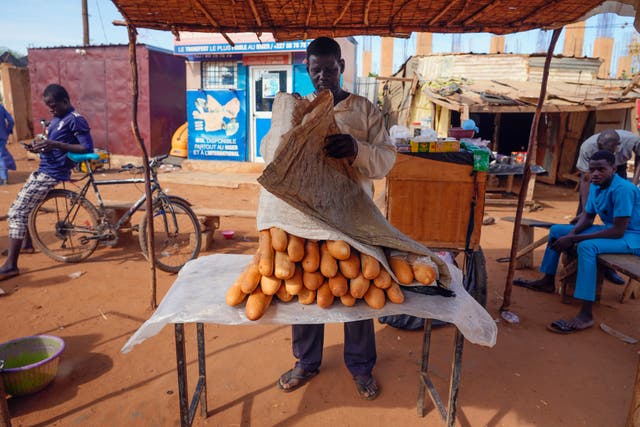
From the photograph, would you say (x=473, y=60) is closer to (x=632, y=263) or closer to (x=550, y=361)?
(x=632, y=263)

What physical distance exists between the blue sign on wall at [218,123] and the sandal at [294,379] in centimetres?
930

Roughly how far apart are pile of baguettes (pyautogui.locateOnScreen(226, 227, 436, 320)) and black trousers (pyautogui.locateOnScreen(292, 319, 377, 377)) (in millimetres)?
928

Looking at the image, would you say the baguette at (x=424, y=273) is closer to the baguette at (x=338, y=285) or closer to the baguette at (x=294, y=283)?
the baguette at (x=338, y=285)

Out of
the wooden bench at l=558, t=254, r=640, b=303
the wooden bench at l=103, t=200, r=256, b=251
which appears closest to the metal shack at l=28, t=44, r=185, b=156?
the wooden bench at l=103, t=200, r=256, b=251

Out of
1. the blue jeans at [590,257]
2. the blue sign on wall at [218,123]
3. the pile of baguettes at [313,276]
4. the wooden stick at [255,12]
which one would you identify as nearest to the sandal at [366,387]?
the pile of baguettes at [313,276]

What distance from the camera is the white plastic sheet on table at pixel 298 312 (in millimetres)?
1759

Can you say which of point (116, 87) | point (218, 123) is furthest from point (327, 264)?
point (116, 87)

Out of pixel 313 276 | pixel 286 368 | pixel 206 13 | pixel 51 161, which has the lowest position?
pixel 286 368

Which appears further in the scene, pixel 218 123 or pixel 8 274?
pixel 218 123

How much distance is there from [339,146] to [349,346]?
1.50m

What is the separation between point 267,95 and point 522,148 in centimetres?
821

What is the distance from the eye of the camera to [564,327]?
3.69m

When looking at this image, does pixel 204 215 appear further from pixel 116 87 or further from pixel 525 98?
pixel 116 87

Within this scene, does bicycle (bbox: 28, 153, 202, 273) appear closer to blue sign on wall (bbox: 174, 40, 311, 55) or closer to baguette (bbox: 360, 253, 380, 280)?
baguette (bbox: 360, 253, 380, 280)
